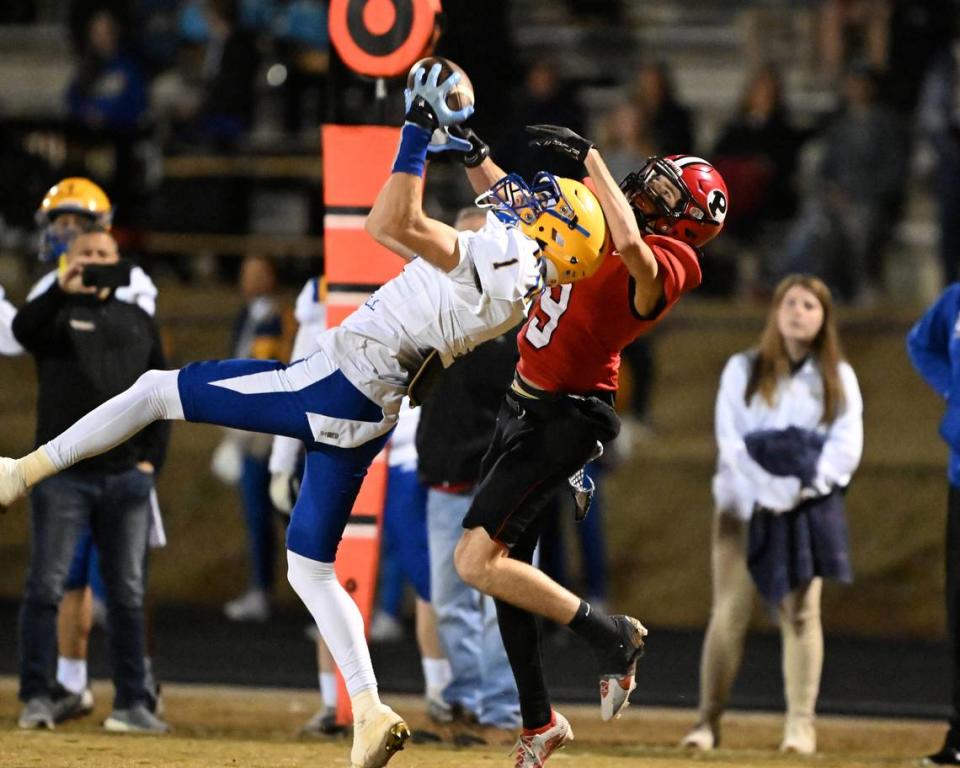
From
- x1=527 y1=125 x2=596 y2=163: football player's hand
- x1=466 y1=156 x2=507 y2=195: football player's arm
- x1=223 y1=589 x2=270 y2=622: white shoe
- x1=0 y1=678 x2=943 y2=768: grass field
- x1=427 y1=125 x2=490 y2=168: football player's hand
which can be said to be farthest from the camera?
x1=223 y1=589 x2=270 y2=622: white shoe

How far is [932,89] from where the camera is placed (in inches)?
482

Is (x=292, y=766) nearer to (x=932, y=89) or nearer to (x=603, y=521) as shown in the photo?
(x=603, y=521)

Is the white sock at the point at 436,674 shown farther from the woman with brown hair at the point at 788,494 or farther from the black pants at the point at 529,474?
the black pants at the point at 529,474

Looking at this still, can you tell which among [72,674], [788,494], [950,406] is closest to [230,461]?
[72,674]

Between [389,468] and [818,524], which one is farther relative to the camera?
[389,468]

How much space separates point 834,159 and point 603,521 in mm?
3331

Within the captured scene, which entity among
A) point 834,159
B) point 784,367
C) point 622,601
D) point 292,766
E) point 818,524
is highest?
point 834,159

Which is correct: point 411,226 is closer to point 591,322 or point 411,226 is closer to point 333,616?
point 591,322

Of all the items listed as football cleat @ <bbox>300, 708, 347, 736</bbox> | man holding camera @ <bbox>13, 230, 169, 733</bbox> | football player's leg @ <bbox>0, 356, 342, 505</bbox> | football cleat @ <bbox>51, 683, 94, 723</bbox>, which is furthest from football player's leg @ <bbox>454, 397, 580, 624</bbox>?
football cleat @ <bbox>51, 683, 94, 723</bbox>

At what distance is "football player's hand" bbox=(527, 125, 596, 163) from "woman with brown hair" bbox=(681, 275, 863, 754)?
225 centimetres

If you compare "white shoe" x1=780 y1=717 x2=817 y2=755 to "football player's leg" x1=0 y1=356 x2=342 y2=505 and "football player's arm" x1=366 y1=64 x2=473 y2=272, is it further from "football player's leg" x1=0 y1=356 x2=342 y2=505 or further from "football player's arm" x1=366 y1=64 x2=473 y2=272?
"football player's arm" x1=366 y1=64 x2=473 y2=272

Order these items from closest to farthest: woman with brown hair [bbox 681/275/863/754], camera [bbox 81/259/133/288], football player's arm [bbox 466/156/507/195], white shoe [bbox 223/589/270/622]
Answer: football player's arm [bbox 466/156/507/195] → camera [bbox 81/259/133/288] → woman with brown hair [bbox 681/275/863/754] → white shoe [bbox 223/589/270/622]

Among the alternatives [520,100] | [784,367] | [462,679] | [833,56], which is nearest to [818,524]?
[784,367]

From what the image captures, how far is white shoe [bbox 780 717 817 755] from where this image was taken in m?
7.96
